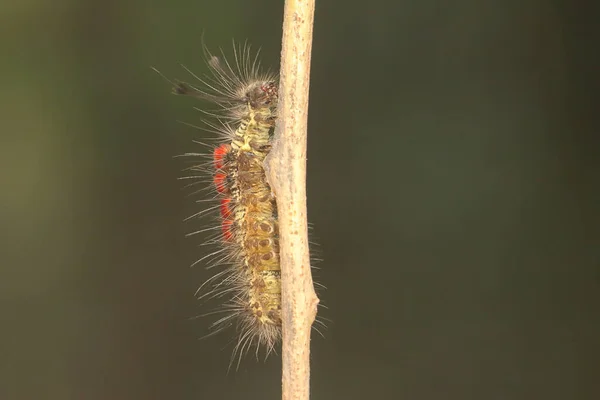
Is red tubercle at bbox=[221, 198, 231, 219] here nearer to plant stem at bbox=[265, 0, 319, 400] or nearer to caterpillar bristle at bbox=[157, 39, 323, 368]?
caterpillar bristle at bbox=[157, 39, 323, 368]

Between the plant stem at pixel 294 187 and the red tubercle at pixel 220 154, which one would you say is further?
the red tubercle at pixel 220 154

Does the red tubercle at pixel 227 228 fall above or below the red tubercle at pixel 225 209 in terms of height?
below

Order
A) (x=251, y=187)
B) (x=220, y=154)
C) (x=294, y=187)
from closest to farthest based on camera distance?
(x=294, y=187)
(x=251, y=187)
(x=220, y=154)

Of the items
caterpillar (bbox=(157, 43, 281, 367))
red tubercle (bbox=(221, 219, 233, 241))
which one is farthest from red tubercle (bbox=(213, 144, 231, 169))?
red tubercle (bbox=(221, 219, 233, 241))

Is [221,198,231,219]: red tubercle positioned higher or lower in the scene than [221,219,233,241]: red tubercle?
higher

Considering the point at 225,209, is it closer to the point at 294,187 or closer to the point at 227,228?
the point at 227,228

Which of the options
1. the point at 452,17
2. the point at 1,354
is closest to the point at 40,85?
the point at 1,354

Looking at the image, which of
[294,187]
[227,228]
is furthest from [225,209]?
[294,187]

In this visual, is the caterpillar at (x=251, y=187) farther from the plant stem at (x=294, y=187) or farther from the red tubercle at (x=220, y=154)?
the plant stem at (x=294, y=187)

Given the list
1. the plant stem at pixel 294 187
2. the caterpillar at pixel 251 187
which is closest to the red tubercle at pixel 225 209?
the caterpillar at pixel 251 187
